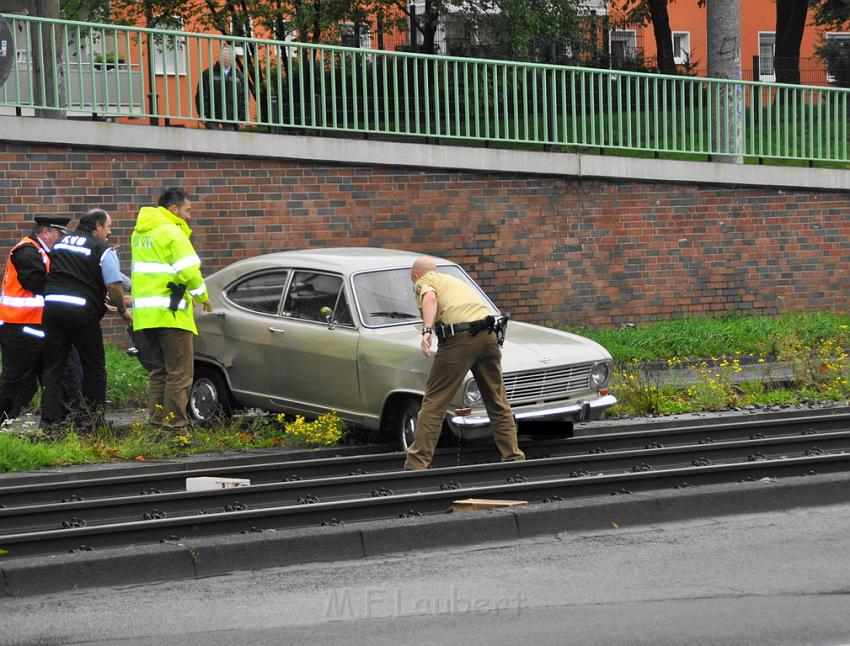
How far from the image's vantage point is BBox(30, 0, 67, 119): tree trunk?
637 inches

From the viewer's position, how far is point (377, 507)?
27.8 ft

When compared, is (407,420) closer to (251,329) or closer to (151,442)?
(251,329)

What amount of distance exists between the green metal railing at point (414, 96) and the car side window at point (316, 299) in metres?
5.59

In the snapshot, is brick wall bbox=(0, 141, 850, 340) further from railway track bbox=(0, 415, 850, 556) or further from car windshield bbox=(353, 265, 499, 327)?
railway track bbox=(0, 415, 850, 556)

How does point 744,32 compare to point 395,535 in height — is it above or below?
above

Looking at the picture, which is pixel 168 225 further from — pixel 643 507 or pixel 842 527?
pixel 842 527

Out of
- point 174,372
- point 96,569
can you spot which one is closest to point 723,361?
point 174,372

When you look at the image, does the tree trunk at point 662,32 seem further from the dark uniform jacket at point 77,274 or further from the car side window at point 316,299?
the dark uniform jacket at point 77,274

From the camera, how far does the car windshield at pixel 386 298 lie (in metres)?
11.2

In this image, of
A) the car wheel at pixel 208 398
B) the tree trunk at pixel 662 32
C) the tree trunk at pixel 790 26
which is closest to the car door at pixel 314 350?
the car wheel at pixel 208 398

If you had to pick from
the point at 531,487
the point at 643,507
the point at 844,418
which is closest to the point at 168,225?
the point at 531,487

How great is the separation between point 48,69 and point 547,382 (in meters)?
8.32

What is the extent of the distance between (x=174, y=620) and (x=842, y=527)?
3887 mm

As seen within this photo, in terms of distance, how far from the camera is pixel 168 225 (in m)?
11.5
